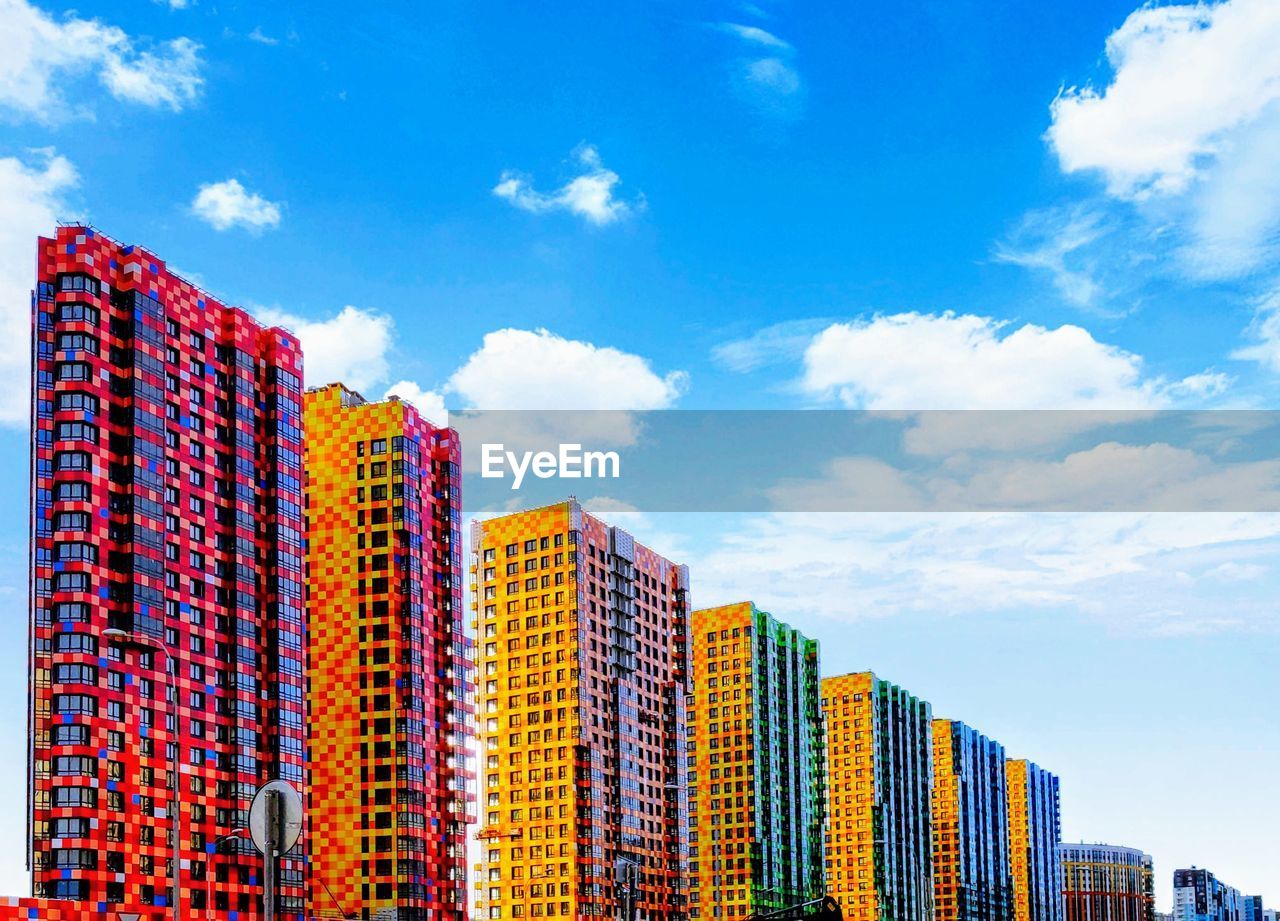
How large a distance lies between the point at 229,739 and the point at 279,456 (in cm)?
2733

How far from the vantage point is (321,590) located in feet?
546

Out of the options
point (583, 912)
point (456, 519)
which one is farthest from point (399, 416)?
point (583, 912)

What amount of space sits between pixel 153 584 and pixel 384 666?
1628 inches

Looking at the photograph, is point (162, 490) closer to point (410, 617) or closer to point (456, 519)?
point (410, 617)

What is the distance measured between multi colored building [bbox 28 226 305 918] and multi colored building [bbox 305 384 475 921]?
14.7 meters

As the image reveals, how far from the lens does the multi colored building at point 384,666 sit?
15738 centimetres

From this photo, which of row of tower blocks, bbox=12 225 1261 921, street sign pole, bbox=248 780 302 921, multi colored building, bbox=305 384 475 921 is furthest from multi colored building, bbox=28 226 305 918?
street sign pole, bbox=248 780 302 921

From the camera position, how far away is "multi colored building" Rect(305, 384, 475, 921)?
157 m

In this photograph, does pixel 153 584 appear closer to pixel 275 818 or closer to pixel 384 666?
pixel 384 666

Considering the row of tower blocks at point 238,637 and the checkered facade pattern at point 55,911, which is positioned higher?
the row of tower blocks at point 238,637

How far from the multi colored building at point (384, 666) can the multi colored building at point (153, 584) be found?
14726 mm

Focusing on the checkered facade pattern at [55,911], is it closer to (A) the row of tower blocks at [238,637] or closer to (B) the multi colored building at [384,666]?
(A) the row of tower blocks at [238,637]

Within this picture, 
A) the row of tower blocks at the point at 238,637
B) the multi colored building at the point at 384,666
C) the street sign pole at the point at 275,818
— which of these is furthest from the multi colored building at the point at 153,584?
the street sign pole at the point at 275,818

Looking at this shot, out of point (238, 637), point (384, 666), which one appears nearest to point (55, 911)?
point (238, 637)
